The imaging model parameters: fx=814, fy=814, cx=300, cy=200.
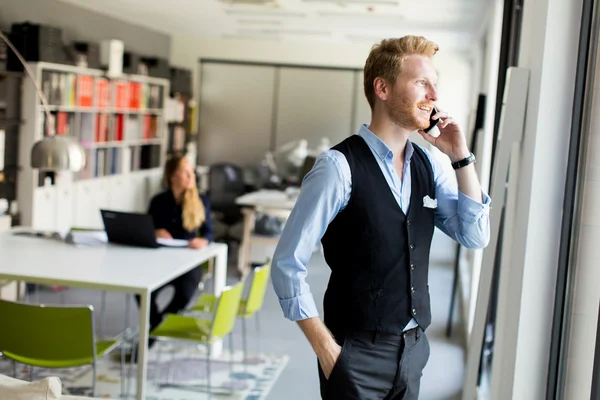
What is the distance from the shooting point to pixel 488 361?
16.2ft

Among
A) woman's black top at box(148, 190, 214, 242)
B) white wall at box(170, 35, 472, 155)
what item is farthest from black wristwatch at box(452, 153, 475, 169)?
white wall at box(170, 35, 472, 155)

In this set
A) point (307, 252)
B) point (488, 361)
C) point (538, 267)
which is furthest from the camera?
point (488, 361)

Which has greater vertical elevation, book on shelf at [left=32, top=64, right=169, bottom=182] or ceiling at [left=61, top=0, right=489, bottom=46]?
ceiling at [left=61, top=0, right=489, bottom=46]

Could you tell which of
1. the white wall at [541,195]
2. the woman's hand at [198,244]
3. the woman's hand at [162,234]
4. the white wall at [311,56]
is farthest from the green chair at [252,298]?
the white wall at [311,56]

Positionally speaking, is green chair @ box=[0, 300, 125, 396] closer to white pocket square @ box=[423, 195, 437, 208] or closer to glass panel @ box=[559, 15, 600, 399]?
white pocket square @ box=[423, 195, 437, 208]

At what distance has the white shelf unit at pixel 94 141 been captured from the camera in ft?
22.5

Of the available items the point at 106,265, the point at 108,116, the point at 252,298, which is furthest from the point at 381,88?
the point at 108,116

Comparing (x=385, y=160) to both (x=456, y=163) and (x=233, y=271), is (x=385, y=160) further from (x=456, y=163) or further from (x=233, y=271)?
(x=233, y=271)

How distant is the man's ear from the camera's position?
2.09 m

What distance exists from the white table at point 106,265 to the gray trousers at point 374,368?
6.08 feet

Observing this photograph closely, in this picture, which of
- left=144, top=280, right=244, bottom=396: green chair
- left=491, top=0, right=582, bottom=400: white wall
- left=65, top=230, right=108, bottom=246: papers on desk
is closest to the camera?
left=491, top=0, right=582, bottom=400: white wall

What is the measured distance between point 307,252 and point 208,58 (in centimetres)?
986

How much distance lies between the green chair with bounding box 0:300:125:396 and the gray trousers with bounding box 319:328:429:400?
5.60 ft

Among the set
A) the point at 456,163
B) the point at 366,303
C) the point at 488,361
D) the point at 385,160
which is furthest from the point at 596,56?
the point at 488,361
